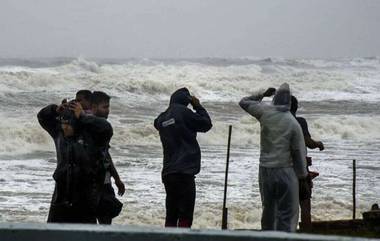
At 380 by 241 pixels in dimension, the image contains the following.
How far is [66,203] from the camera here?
15.4 feet

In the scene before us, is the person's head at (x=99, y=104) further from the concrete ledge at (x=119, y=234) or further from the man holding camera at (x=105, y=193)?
the concrete ledge at (x=119, y=234)

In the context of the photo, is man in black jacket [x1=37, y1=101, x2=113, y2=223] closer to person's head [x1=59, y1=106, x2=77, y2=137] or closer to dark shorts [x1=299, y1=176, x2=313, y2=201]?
person's head [x1=59, y1=106, x2=77, y2=137]

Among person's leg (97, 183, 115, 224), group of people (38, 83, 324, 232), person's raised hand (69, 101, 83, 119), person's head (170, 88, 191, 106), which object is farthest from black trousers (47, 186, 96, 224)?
person's head (170, 88, 191, 106)

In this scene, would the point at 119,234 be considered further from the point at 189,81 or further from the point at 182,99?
the point at 189,81

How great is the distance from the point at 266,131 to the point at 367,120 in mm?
19864

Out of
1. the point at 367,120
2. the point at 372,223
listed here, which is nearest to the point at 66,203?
the point at 372,223

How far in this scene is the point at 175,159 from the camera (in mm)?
6062

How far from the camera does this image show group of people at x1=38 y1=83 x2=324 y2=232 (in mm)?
4664

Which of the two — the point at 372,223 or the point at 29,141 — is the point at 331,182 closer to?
the point at 372,223

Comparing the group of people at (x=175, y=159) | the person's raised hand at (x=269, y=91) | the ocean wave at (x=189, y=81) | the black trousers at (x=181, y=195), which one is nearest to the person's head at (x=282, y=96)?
the group of people at (x=175, y=159)

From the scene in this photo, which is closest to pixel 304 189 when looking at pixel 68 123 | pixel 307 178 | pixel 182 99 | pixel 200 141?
Answer: pixel 307 178

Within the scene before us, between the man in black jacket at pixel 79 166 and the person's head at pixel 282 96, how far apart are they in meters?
1.59

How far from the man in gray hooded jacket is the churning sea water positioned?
146 inches

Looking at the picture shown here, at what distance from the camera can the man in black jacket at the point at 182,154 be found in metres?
6.04
